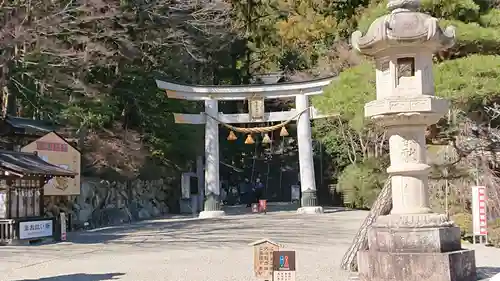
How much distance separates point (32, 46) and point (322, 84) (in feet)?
36.8

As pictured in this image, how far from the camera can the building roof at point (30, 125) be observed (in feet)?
58.9

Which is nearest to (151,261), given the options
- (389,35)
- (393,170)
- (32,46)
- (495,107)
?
(393,170)

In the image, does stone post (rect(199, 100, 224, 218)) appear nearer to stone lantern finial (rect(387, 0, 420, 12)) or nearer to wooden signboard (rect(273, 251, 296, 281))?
stone lantern finial (rect(387, 0, 420, 12))

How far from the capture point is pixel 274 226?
18391 millimetres

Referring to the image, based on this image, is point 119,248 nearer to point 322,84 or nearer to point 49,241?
point 49,241

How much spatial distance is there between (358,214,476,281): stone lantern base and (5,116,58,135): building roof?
1342 cm

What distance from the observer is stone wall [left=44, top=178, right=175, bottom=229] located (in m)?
19.9

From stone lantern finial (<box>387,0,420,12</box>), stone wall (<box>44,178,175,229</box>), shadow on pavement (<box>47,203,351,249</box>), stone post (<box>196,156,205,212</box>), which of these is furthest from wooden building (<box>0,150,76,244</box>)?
stone post (<box>196,156,205,212</box>)

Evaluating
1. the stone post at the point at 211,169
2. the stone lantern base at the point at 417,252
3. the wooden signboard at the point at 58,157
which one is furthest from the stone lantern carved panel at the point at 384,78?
the stone post at the point at 211,169

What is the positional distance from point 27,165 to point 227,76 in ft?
54.3

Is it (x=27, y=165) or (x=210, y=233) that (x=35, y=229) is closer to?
(x=27, y=165)

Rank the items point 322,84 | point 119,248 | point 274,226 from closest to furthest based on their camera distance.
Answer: point 119,248, point 274,226, point 322,84

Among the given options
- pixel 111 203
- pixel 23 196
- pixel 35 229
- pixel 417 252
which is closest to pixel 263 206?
pixel 111 203

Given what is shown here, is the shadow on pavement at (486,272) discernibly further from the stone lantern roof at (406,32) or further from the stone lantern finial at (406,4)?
the stone lantern finial at (406,4)
